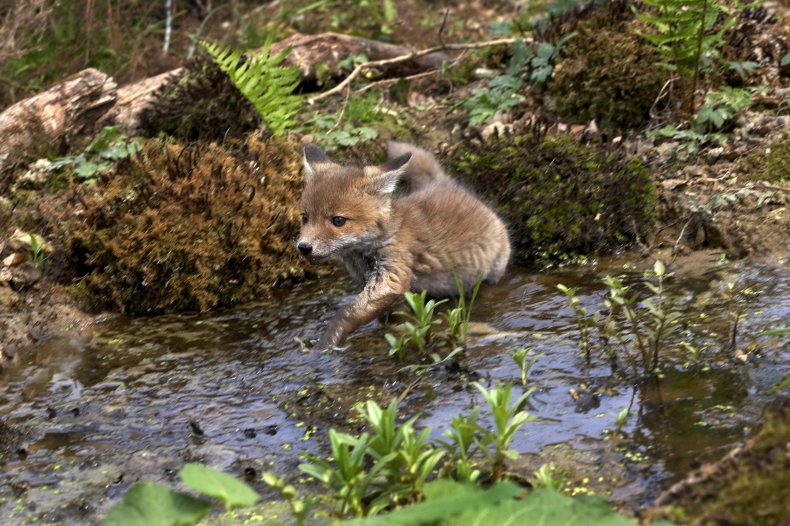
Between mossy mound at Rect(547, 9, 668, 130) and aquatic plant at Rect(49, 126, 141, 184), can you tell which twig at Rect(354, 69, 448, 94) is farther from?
aquatic plant at Rect(49, 126, 141, 184)

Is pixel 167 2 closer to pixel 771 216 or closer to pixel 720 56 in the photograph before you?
pixel 720 56

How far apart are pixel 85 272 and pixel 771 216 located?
4999 mm

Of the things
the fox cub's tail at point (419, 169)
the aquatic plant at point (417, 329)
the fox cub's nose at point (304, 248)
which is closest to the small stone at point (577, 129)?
the fox cub's tail at point (419, 169)

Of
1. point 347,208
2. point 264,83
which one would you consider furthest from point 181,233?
point 264,83

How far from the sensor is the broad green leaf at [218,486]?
9.19ft

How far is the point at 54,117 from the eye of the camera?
26.9 feet

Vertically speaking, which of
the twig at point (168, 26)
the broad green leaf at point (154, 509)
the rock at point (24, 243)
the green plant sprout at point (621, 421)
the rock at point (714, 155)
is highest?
the twig at point (168, 26)

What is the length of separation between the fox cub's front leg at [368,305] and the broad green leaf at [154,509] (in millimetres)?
2746

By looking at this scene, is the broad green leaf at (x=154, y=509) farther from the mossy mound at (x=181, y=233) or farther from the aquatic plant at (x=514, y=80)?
the aquatic plant at (x=514, y=80)

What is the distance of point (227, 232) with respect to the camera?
273 inches

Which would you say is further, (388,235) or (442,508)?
(388,235)

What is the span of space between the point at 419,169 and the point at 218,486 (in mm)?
4815

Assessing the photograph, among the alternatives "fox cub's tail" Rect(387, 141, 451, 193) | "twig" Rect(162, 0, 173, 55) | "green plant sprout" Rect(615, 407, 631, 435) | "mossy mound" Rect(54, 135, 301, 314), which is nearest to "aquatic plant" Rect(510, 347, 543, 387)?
"green plant sprout" Rect(615, 407, 631, 435)

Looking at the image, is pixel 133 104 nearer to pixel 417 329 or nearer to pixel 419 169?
pixel 419 169
